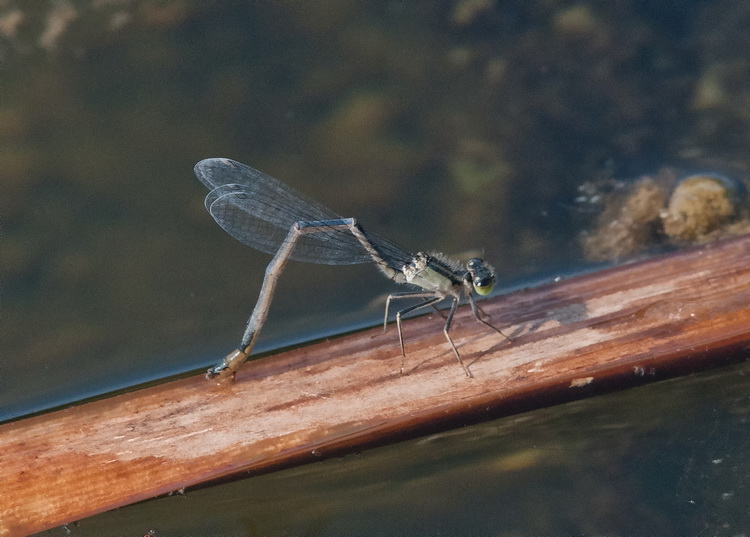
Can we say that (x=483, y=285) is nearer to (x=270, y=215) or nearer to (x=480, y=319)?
(x=480, y=319)

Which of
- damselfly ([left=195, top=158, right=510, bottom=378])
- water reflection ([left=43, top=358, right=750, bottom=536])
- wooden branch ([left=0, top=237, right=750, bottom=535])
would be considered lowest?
water reflection ([left=43, top=358, right=750, bottom=536])

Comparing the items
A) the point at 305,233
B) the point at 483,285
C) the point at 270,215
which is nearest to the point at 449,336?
the point at 483,285

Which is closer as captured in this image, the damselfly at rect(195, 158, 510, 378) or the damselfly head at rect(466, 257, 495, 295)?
the damselfly head at rect(466, 257, 495, 295)

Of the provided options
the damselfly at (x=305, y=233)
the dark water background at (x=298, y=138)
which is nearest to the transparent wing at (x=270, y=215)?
the damselfly at (x=305, y=233)

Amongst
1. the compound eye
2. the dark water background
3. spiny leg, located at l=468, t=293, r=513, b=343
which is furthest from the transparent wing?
spiny leg, located at l=468, t=293, r=513, b=343

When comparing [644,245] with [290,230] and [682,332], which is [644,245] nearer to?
[682,332]

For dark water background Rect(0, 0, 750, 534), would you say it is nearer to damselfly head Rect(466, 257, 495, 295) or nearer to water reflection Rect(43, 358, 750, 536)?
damselfly head Rect(466, 257, 495, 295)

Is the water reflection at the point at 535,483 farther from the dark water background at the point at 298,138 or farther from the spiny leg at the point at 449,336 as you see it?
the dark water background at the point at 298,138
